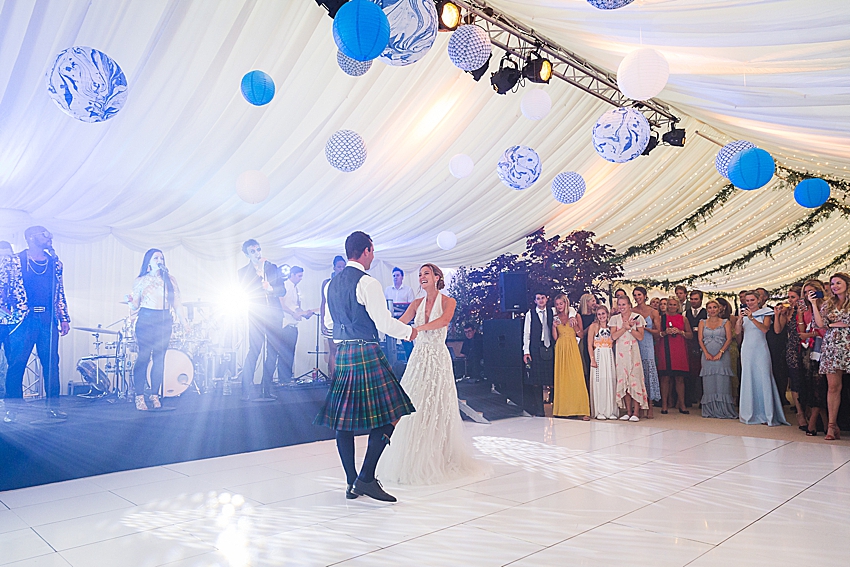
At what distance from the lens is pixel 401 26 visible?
11.5 ft

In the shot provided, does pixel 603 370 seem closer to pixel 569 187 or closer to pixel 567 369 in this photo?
pixel 567 369

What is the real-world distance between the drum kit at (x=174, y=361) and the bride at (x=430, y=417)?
10.7ft

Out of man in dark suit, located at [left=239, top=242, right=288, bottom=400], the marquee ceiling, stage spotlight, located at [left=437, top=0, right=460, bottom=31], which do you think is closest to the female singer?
man in dark suit, located at [left=239, top=242, right=288, bottom=400]

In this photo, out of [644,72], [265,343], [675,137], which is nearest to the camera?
[644,72]

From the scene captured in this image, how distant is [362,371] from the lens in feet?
10.7

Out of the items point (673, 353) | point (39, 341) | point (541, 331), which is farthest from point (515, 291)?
point (39, 341)

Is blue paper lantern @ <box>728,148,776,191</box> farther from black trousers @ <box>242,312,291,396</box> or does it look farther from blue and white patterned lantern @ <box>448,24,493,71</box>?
black trousers @ <box>242,312,291,396</box>

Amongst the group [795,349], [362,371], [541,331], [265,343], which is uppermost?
[541,331]

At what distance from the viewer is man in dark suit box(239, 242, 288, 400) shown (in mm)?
5512

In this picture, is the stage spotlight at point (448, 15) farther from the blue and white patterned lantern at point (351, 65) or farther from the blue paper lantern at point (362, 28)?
the blue paper lantern at point (362, 28)

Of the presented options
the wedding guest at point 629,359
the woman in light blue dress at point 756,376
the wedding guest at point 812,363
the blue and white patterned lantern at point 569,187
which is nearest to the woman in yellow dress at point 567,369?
the wedding guest at point 629,359

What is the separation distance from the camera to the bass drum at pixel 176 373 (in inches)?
240

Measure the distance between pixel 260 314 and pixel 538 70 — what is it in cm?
370

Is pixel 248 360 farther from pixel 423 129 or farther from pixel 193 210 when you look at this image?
pixel 423 129
